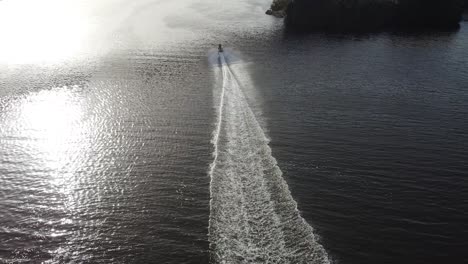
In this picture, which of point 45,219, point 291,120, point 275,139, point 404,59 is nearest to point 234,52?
point 404,59

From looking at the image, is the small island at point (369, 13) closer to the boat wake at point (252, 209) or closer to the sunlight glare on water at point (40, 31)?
the sunlight glare on water at point (40, 31)

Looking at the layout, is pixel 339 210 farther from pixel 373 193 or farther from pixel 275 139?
pixel 275 139

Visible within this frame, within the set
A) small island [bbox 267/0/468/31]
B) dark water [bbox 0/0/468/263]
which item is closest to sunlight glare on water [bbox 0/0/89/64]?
dark water [bbox 0/0/468/263]

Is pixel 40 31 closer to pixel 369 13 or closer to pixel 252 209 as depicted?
pixel 369 13

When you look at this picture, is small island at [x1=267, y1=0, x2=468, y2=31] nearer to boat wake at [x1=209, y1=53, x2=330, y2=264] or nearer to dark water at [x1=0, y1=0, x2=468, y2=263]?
dark water at [x1=0, y1=0, x2=468, y2=263]

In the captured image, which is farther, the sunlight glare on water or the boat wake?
the sunlight glare on water

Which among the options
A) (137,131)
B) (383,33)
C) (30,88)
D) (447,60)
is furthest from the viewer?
(383,33)
